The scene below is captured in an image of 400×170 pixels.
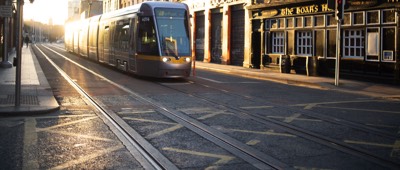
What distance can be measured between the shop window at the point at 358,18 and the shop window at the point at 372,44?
60 centimetres

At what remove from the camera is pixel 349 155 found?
6.37m

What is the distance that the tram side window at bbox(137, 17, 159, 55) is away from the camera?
17.4m

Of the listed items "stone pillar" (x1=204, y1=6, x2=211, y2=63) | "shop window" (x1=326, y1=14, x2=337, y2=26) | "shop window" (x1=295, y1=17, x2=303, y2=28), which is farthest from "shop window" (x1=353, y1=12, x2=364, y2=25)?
"stone pillar" (x1=204, y1=6, x2=211, y2=63)

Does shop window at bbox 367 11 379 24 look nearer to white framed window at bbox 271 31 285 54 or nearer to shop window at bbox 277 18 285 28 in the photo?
shop window at bbox 277 18 285 28

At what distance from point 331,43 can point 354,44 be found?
1.33 m

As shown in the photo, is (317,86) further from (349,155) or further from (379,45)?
(349,155)

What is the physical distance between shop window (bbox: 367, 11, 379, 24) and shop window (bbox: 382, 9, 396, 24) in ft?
1.08

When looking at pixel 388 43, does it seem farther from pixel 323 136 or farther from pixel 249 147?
pixel 249 147

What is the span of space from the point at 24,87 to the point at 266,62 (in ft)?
51.0

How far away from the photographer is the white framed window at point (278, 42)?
83.0 ft

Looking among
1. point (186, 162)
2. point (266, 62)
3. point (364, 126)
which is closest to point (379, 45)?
point (266, 62)

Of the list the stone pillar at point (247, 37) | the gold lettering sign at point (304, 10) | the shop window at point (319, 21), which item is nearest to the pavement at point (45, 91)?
the shop window at point (319, 21)

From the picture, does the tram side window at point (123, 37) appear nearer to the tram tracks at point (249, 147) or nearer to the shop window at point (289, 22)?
the shop window at point (289, 22)

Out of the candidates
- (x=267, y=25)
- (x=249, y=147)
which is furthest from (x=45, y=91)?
(x=267, y=25)
